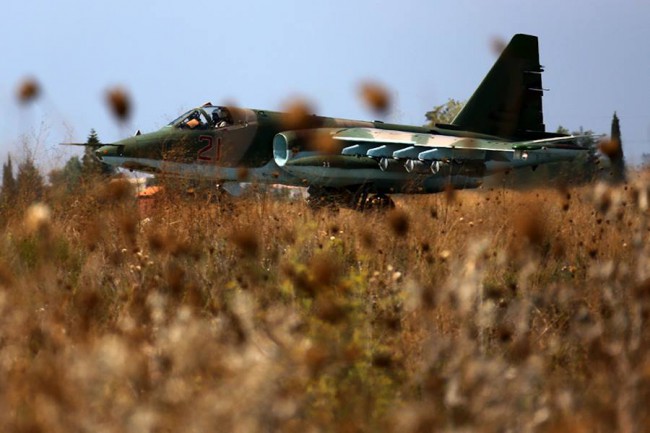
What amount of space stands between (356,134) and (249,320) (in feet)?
52.4

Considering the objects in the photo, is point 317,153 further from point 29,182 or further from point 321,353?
point 321,353

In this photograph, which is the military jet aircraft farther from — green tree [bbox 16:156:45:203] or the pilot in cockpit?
green tree [bbox 16:156:45:203]

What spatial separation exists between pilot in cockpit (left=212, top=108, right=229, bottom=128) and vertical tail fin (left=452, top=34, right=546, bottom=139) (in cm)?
699

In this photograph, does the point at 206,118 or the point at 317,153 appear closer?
the point at 206,118

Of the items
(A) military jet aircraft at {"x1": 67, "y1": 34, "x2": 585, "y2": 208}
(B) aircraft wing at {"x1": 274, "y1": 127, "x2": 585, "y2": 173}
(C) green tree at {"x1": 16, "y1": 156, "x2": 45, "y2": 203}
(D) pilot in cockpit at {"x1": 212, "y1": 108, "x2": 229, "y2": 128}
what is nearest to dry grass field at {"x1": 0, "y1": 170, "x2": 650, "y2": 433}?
(C) green tree at {"x1": 16, "y1": 156, "x2": 45, "y2": 203}

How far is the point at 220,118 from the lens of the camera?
18609 mm

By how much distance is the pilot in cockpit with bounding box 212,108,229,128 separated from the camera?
1855cm

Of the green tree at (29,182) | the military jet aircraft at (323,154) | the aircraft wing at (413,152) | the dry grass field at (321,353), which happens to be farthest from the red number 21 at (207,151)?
the dry grass field at (321,353)

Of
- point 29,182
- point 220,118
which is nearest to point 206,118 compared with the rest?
point 220,118

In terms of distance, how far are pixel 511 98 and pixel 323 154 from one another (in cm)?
726

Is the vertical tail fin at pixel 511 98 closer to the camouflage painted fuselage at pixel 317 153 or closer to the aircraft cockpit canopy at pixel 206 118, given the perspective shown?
the camouflage painted fuselage at pixel 317 153

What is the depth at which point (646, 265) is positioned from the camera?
555cm

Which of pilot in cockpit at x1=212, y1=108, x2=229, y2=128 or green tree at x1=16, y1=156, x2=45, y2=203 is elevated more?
pilot in cockpit at x1=212, y1=108, x2=229, y2=128

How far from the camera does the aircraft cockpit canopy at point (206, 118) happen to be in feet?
60.6
